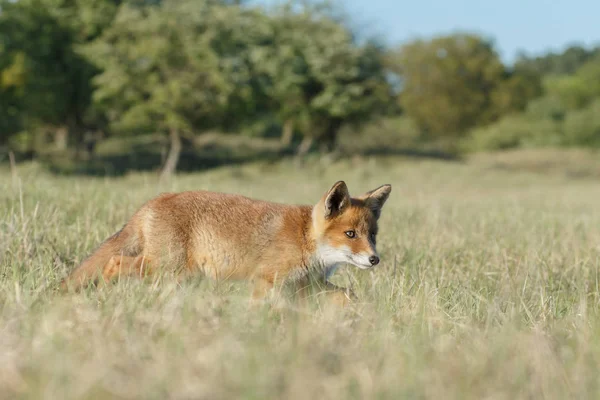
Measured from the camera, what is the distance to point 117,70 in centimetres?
3403

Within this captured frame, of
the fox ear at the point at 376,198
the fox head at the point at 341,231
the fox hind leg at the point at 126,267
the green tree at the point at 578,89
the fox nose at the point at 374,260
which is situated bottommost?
the fox hind leg at the point at 126,267

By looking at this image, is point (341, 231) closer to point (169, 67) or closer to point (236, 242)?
point (236, 242)

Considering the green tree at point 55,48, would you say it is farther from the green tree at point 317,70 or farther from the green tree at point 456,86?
the green tree at point 456,86

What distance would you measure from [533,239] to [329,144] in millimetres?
35409

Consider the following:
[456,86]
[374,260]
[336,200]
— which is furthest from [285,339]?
[456,86]

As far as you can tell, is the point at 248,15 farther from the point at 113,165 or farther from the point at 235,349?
the point at 235,349

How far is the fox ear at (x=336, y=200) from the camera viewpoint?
17.7 ft

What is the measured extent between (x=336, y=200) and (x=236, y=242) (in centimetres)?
84

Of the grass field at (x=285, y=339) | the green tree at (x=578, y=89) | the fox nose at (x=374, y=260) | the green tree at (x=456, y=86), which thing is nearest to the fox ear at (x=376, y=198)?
the grass field at (x=285, y=339)

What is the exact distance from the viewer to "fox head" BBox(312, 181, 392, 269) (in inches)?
212

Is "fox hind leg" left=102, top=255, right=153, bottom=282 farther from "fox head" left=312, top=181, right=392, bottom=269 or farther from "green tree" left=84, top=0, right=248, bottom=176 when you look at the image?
"green tree" left=84, top=0, right=248, bottom=176

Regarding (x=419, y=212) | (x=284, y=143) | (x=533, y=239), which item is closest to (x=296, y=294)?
(x=533, y=239)

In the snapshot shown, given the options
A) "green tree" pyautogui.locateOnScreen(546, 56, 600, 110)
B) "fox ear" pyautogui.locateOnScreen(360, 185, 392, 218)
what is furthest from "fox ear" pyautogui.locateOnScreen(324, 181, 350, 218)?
"green tree" pyautogui.locateOnScreen(546, 56, 600, 110)

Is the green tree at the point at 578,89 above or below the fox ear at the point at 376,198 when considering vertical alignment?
above
